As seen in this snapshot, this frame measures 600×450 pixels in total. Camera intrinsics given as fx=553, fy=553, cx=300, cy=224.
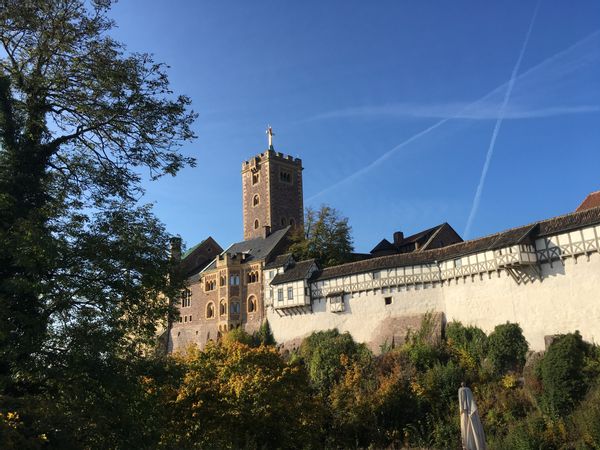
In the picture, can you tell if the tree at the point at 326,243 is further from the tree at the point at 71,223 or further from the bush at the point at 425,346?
the tree at the point at 71,223

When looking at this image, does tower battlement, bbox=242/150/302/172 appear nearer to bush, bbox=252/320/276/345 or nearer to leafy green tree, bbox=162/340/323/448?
bush, bbox=252/320/276/345

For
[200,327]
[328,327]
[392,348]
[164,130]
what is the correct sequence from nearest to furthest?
[164,130]
[392,348]
[328,327]
[200,327]

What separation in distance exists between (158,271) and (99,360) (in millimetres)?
2334

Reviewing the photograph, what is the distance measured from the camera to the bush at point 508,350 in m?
29.1

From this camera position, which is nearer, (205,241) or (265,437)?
(265,437)

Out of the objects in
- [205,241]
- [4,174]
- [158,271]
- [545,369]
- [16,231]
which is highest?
[205,241]

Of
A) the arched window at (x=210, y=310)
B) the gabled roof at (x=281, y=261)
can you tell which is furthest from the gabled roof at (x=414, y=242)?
the arched window at (x=210, y=310)

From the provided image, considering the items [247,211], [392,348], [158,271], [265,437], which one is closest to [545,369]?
[392,348]

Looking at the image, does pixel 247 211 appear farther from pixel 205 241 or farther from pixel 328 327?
pixel 328 327

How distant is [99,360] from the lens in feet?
37.7

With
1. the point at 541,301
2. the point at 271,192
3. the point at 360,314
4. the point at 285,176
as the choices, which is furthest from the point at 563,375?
the point at 285,176

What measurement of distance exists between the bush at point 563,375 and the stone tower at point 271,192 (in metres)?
34.0

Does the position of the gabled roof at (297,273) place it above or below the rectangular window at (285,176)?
below

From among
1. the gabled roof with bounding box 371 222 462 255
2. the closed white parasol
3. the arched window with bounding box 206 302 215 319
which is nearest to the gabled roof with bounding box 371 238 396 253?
the gabled roof with bounding box 371 222 462 255
